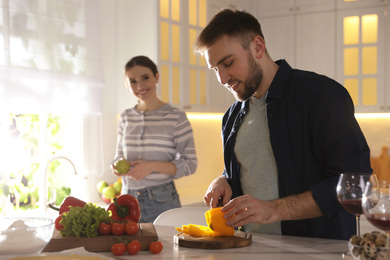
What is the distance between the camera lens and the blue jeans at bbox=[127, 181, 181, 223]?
2811 millimetres

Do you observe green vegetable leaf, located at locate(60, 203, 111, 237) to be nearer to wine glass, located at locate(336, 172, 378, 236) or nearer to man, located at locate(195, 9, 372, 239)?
man, located at locate(195, 9, 372, 239)

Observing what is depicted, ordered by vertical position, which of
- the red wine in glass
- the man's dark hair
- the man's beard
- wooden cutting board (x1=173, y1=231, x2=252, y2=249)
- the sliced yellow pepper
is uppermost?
the man's dark hair

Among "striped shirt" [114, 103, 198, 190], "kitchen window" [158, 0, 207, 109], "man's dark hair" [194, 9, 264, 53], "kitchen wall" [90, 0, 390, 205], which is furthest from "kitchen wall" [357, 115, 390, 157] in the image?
"man's dark hair" [194, 9, 264, 53]

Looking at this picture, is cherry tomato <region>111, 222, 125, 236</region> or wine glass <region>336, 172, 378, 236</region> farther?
cherry tomato <region>111, 222, 125, 236</region>

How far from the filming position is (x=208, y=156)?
5020 millimetres

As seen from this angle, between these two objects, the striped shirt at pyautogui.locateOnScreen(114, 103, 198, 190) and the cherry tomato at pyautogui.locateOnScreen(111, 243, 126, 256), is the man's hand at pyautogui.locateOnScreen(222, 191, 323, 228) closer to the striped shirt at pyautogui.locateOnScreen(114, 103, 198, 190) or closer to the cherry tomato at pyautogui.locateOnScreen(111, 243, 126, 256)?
the cherry tomato at pyautogui.locateOnScreen(111, 243, 126, 256)

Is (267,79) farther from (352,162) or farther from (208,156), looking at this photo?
(208,156)

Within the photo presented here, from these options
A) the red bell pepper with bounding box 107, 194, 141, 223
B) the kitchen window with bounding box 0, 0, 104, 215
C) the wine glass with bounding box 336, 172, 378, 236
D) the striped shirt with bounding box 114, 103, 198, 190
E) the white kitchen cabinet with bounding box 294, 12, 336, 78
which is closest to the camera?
the wine glass with bounding box 336, 172, 378, 236

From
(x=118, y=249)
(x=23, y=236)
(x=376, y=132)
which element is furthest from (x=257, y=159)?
(x=376, y=132)

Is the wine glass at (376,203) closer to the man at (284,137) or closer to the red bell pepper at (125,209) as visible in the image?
the man at (284,137)

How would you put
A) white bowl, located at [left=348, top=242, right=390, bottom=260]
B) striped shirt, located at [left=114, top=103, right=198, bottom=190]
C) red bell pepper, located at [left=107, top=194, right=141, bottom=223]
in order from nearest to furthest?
1. white bowl, located at [left=348, top=242, right=390, bottom=260]
2. red bell pepper, located at [left=107, top=194, right=141, bottom=223]
3. striped shirt, located at [left=114, top=103, right=198, bottom=190]

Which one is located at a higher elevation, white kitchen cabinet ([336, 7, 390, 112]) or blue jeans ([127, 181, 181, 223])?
white kitchen cabinet ([336, 7, 390, 112])

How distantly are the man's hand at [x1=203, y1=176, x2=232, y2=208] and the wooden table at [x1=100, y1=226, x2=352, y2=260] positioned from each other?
0.23 meters

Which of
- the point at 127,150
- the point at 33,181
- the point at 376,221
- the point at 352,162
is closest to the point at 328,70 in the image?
the point at 127,150
